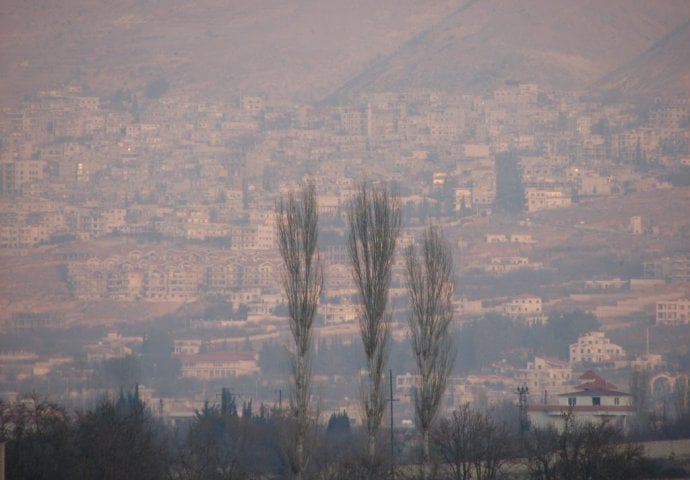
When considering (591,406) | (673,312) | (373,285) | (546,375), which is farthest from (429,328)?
(673,312)

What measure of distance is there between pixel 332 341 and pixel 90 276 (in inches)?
1788

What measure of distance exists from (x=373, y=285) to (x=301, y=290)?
1.61 meters

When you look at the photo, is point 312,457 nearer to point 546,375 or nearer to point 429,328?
point 429,328

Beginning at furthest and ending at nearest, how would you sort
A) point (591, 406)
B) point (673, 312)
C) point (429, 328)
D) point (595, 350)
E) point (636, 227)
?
point (636, 227) → point (673, 312) → point (595, 350) → point (591, 406) → point (429, 328)

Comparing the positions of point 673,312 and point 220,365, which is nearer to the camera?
point 220,365

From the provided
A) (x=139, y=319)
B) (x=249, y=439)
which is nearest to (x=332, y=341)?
(x=139, y=319)

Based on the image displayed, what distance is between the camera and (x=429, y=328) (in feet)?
142

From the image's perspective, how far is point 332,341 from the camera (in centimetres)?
14912

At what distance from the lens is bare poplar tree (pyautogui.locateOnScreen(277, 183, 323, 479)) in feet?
130

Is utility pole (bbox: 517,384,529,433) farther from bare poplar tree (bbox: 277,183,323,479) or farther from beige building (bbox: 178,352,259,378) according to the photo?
beige building (bbox: 178,352,259,378)

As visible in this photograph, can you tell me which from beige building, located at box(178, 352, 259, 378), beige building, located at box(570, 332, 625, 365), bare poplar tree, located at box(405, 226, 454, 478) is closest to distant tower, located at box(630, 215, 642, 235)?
beige building, located at box(570, 332, 625, 365)

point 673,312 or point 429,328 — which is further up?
point 673,312

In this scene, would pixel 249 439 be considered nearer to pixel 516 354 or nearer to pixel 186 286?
pixel 516 354

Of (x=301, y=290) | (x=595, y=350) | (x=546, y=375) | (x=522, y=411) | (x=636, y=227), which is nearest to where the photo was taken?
(x=301, y=290)
